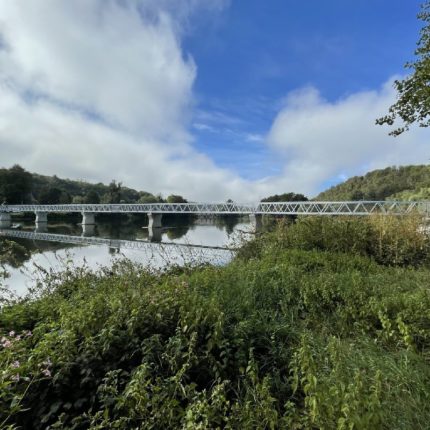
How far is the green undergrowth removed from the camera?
61.9 inches

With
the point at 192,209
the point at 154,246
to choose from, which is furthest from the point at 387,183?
the point at 154,246

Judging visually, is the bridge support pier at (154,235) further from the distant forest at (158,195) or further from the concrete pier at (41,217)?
the concrete pier at (41,217)

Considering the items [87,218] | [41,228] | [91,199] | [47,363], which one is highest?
[91,199]

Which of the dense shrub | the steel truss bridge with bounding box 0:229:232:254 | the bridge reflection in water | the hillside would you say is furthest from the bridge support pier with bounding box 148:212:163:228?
the dense shrub

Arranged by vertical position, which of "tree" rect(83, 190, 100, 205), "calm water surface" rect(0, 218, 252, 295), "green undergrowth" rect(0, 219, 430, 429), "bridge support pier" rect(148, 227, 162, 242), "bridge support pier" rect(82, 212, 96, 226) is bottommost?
"green undergrowth" rect(0, 219, 430, 429)

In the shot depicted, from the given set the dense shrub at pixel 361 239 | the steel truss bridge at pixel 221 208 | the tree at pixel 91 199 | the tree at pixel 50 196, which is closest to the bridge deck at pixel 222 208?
the steel truss bridge at pixel 221 208

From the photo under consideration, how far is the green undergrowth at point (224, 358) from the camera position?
5.16ft

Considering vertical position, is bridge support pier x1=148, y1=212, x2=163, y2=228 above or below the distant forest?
below

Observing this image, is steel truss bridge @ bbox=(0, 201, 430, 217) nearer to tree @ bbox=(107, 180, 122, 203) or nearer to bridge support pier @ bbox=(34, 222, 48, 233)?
bridge support pier @ bbox=(34, 222, 48, 233)

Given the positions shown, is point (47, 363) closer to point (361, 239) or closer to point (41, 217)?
point (361, 239)

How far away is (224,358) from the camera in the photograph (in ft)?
6.80

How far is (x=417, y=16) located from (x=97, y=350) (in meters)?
8.96

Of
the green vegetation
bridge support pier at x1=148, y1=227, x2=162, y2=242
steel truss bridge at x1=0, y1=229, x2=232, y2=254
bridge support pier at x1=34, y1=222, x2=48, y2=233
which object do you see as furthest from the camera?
the green vegetation

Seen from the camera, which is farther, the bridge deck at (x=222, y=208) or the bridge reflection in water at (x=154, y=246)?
the bridge deck at (x=222, y=208)
